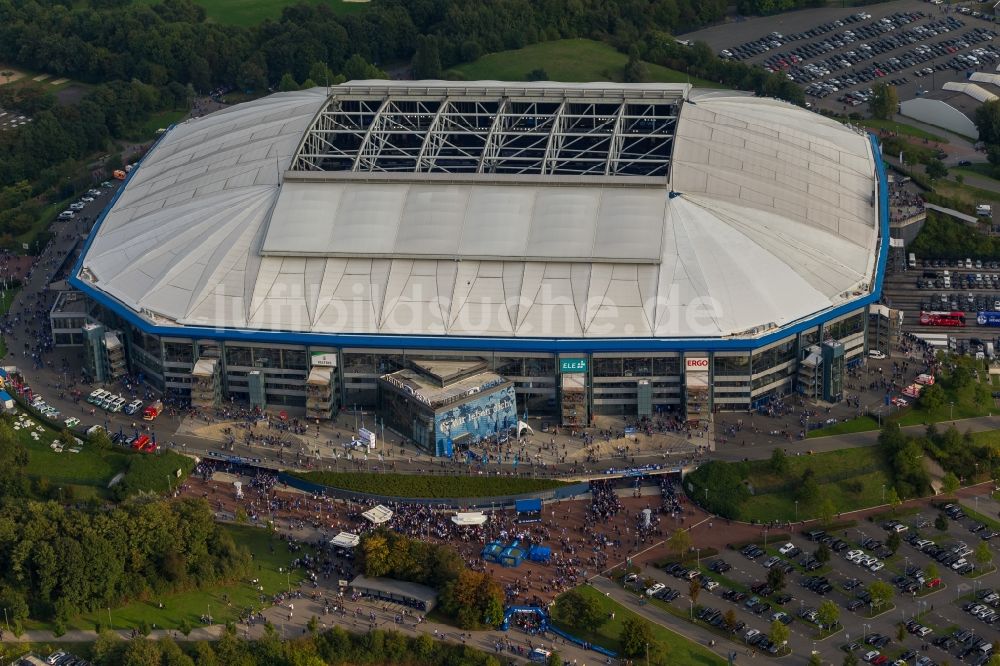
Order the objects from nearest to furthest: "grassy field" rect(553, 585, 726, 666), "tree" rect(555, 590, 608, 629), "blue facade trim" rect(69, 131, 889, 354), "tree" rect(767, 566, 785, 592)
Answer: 1. "grassy field" rect(553, 585, 726, 666)
2. "tree" rect(555, 590, 608, 629)
3. "tree" rect(767, 566, 785, 592)
4. "blue facade trim" rect(69, 131, 889, 354)

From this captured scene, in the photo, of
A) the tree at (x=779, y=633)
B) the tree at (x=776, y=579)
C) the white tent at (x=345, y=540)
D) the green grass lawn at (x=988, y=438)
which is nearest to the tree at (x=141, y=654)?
the white tent at (x=345, y=540)

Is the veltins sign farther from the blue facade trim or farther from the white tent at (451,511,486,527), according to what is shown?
the white tent at (451,511,486,527)

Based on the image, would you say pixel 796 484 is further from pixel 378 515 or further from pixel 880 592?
pixel 378 515

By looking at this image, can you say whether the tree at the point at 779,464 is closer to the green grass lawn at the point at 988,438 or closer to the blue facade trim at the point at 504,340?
the blue facade trim at the point at 504,340

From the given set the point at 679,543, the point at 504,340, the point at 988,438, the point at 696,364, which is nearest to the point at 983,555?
the point at 988,438

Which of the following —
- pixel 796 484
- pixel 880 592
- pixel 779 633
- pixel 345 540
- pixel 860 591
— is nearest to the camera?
pixel 779 633

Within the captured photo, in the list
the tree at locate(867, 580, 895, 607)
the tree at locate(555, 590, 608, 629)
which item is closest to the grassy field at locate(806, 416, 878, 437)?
the tree at locate(867, 580, 895, 607)
